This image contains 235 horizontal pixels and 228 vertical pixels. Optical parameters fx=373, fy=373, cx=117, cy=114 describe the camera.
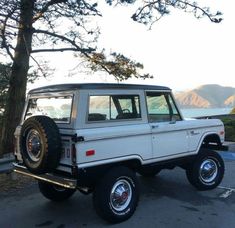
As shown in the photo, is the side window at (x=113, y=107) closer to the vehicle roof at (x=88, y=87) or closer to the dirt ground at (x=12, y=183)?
the vehicle roof at (x=88, y=87)

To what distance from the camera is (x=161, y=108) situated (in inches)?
245

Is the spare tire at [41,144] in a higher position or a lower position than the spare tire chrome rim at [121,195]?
higher

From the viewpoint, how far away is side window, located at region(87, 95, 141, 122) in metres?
5.13

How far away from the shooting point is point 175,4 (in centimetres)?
984

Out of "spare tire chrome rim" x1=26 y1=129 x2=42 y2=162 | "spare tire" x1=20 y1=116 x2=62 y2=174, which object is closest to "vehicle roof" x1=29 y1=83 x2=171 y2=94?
"spare tire" x1=20 y1=116 x2=62 y2=174

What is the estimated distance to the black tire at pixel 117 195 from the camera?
4.95 metres

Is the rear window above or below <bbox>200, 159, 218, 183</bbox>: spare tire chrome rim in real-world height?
above

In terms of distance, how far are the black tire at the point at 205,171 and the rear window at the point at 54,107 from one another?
2.61 m

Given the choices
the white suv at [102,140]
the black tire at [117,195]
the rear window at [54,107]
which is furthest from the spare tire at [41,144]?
the black tire at [117,195]

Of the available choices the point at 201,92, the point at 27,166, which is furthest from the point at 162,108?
the point at 201,92

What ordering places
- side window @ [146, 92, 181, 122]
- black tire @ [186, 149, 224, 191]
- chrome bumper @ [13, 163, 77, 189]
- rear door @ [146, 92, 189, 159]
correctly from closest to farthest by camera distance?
chrome bumper @ [13, 163, 77, 189]
rear door @ [146, 92, 189, 159]
side window @ [146, 92, 181, 122]
black tire @ [186, 149, 224, 191]

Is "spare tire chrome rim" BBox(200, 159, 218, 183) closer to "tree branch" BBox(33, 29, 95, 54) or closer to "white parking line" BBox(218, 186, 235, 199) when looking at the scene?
"white parking line" BBox(218, 186, 235, 199)

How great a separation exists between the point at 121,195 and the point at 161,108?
5.67 feet

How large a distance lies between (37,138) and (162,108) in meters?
2.24
